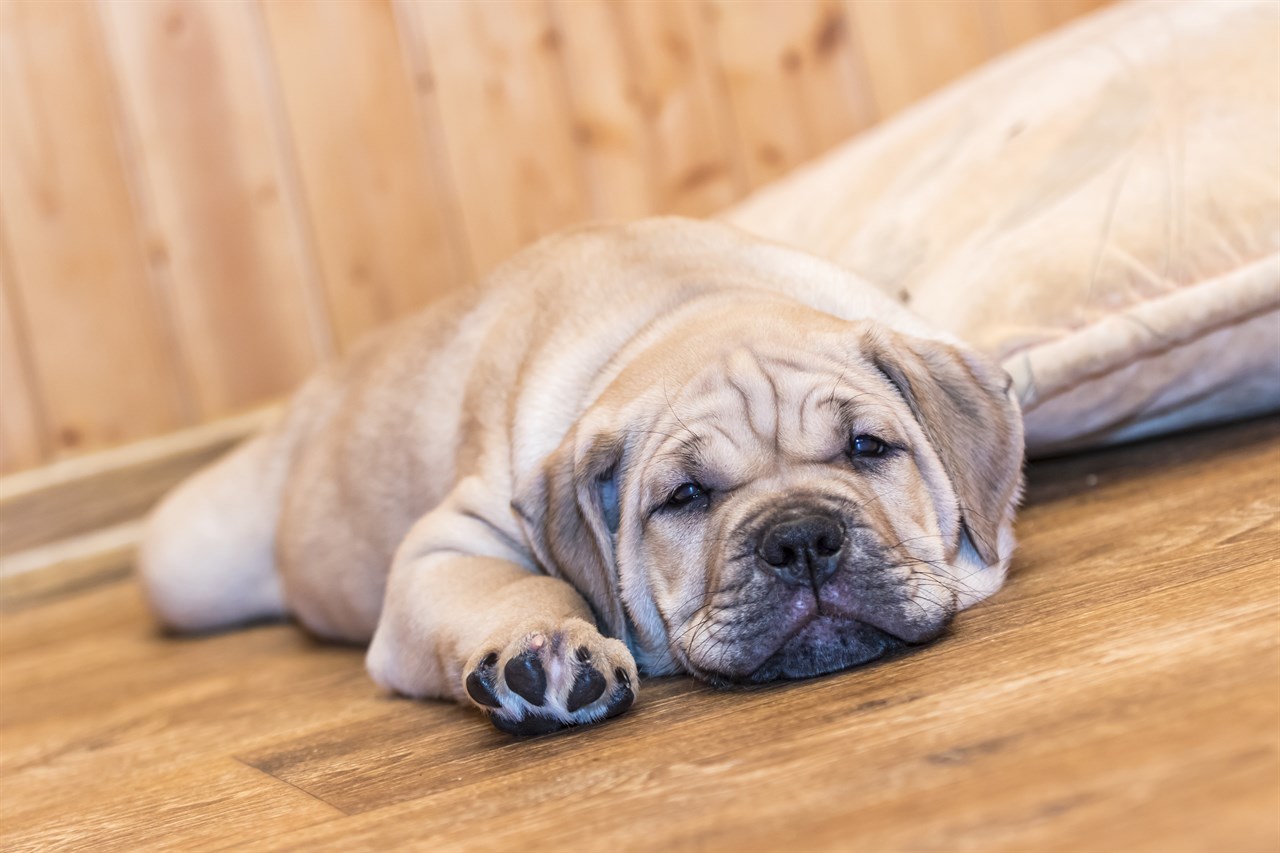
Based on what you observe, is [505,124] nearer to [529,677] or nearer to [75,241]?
[75,241]

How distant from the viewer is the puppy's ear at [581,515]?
248 centimetres

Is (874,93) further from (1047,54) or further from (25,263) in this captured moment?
(25,263)

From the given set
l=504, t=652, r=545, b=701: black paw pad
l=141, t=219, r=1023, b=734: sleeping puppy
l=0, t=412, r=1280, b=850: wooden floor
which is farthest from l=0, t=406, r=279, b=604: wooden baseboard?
l=504, t=652, r=545, b=701: black paw pad

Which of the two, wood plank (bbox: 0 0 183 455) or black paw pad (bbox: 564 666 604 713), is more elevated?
wood plank (bbox: 0 0 183 455)

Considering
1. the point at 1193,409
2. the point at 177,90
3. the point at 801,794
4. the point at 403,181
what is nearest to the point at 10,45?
the point at 177,90

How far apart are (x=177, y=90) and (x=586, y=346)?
313 centimetres

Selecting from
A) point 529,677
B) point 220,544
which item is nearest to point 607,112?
point 220,544

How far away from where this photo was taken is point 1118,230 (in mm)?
3080

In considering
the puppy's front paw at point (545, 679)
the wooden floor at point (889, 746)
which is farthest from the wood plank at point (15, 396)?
the puppy's front paw at point (545, 679)

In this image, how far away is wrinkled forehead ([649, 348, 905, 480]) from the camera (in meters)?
2.38

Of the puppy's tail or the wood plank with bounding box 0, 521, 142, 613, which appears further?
the wood plank with bounding box 0, 521, 142, 613

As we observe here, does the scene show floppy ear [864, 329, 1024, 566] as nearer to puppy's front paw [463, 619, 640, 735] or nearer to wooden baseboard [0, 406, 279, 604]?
puppy's front paw [463, 619, 640, 735]

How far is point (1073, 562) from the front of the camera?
2445 millimetres

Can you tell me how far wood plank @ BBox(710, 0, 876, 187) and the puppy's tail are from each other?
2.42 m
